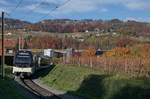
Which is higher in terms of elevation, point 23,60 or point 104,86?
point 23,60

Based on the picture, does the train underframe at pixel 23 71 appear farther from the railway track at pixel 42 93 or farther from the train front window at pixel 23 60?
the railway track at pixel 42 93

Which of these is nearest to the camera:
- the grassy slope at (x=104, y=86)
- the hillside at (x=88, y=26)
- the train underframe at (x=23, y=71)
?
the grassy slope at (x=104, y=86)

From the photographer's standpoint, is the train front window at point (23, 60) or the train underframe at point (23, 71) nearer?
the train underframe at point (23, 71)

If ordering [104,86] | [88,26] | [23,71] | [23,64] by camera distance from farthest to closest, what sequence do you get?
[88,26] → [23,64] → [23,71] → [104,86]

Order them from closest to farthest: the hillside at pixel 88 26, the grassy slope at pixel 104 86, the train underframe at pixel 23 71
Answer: the grassy slope at pixel 104 86 → the train underframe at pixel 23 71 → the hillside at pixel 88 26

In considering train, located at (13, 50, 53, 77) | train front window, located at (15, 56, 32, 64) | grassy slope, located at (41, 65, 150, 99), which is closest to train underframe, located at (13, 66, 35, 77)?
train, located at (13, 50, 53, 77)

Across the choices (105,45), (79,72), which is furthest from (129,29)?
(79,72)

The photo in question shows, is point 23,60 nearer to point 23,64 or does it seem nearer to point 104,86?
point 23,64

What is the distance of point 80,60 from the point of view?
63531mm

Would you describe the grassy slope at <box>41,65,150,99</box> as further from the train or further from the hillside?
the hillside

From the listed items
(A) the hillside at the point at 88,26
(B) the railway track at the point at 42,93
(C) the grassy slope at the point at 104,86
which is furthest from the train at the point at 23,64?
(A) the hillside at the point at 88,26

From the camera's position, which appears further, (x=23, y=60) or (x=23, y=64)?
(x=23, y=60)

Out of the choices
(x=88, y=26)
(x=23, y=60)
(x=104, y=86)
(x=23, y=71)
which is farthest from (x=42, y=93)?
(x=88, y=26)

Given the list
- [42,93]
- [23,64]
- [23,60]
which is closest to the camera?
[42,93]
